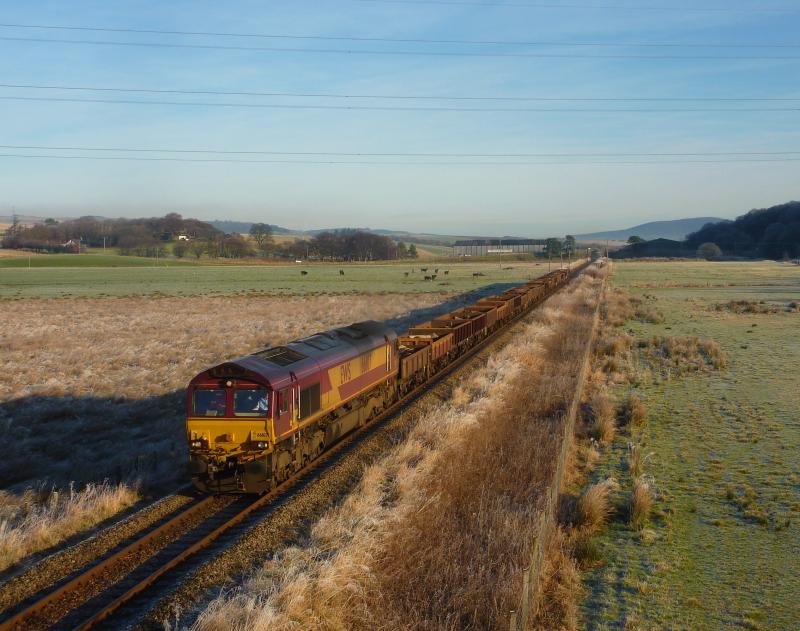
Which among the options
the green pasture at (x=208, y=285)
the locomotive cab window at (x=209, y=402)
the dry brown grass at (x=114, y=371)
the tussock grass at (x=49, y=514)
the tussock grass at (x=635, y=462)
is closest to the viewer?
the tussock grass at (x=49, y=514)

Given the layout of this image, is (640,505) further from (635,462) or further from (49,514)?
(49,514)

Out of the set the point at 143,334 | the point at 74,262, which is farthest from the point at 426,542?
the point at 74,262

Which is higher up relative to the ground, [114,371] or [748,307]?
[748,307]

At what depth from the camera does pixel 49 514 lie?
46.6 ft

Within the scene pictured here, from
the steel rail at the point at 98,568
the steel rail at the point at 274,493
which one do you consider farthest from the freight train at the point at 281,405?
the steel rail at the point at 98,568

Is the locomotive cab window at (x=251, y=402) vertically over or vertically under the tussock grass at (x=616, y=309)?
over

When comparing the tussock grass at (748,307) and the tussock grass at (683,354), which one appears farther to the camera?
the tussock grass at (748,307)

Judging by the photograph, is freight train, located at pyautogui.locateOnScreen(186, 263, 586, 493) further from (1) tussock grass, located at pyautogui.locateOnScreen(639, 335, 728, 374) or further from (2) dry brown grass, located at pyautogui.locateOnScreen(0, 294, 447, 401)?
(1) tussock grass, located at pyautogui.locateOnScreen(639, 335, 728, 374)

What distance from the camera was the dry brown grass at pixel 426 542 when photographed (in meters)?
9.62

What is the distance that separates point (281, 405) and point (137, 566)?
441cm

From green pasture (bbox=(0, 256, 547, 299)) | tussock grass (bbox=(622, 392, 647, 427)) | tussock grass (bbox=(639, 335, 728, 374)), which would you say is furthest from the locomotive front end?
green pasture (bbox=(0, 256, 547, 299))

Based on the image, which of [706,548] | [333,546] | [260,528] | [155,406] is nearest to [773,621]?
[706,548]

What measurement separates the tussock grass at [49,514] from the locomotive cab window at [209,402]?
8.72ft

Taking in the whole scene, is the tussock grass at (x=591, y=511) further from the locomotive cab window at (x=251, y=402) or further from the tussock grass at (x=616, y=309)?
the tussock grass at (x=616, y=309)
